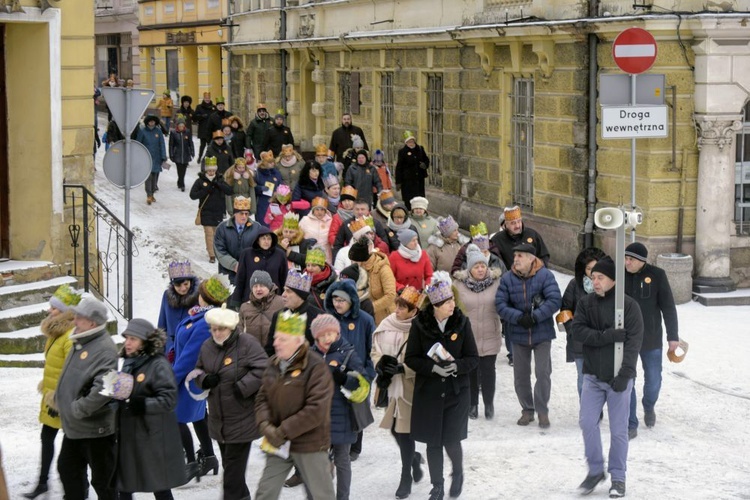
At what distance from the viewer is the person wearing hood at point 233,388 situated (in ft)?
30.4

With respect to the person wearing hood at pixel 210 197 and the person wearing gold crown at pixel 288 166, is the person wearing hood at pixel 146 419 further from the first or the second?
the person wearing gold crown at pixel 288 166

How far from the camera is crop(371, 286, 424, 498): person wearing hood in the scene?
984cm

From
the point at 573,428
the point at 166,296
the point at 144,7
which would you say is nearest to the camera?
the point at 166,296

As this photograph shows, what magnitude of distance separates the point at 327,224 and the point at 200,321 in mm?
5777

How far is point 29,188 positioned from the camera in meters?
15.0

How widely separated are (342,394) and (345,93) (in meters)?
21.1

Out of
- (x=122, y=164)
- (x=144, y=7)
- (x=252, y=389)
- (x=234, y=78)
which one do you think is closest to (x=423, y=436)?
(x=252, y=389)

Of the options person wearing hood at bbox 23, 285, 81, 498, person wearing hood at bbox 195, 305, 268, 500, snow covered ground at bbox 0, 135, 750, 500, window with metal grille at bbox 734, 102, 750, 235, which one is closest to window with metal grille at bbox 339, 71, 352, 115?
window with metal grille at bbox 734, 102, 750, 235

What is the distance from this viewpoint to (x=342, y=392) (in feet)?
30.5

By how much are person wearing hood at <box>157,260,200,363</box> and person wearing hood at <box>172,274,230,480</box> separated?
15 cm

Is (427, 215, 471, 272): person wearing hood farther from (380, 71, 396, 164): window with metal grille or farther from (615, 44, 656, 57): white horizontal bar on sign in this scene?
(380, 71, 396, 164): window with metal grille

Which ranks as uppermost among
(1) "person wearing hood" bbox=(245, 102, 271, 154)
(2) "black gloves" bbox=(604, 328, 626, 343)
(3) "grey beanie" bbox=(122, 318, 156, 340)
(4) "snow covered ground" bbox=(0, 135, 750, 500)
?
(1) "person wearing hood" bbox=(245, 102, 271, 154)

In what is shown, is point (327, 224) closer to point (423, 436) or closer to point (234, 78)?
point (423, 436)

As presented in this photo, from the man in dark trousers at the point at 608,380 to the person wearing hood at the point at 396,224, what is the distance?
4.99 metres
